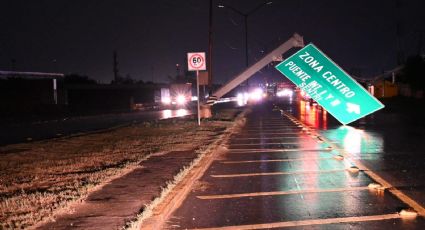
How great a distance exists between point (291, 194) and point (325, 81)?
873 centimetres

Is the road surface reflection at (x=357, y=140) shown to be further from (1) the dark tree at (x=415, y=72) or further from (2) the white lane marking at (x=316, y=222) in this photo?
(1) the dark tree at (x=415, y=72)

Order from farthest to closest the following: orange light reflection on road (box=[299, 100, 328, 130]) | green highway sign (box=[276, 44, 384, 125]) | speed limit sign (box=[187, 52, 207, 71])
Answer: orange light reflection on road (box=[299, 100, 328, 130]) → speed limit sign (box=[187, 52, 207, 71]) → green highway sign (box=[276, 44, 384, 125])

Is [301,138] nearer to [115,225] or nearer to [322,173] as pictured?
[322,173]

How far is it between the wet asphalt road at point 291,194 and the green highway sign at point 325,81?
8.29 feet

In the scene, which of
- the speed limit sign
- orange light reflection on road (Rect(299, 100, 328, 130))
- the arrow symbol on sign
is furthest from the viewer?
orange light reflection on road (Rect(299, 100, 328, 130))

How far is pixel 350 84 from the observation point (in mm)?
16500

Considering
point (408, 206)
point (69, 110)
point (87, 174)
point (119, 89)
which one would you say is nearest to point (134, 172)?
point (87, 174)

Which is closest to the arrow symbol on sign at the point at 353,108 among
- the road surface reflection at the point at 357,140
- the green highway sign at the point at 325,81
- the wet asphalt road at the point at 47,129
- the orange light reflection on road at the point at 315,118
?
the green highway sign at the point at 325,81

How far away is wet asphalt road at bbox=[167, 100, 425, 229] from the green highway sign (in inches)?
99.5

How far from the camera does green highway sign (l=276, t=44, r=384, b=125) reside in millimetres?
16234

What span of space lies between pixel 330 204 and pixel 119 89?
72.4 m

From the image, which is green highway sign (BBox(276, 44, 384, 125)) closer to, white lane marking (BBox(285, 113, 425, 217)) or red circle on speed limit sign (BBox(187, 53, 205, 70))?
white lane marking (BBox(285, 113, 425, 217))

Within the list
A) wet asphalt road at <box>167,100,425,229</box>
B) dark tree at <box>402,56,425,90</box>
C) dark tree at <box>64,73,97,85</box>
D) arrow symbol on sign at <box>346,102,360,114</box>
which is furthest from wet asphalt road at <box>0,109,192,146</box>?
dark tree at <box>64,73,97,85</box>

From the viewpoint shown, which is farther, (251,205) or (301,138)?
(301,138)
